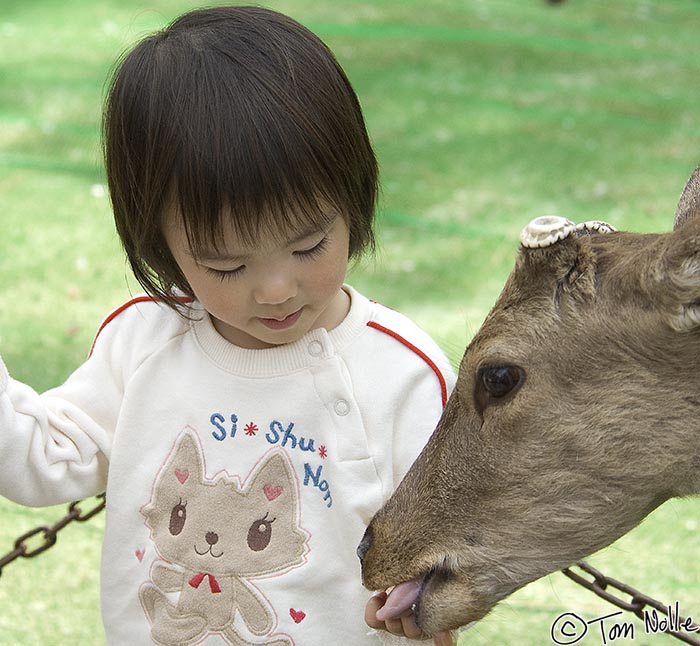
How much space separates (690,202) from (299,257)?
3.02ft

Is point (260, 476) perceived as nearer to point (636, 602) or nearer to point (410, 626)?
point (410, 626)

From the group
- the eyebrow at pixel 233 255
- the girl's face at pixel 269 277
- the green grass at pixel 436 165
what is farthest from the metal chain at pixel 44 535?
the eyebrow at pixel 233 255

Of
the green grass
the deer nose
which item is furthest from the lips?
the green grass

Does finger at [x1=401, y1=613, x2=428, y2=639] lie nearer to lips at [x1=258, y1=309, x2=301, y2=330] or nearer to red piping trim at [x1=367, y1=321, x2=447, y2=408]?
red piping trim at [x1=367, y1=321, x2=447, y2=408]

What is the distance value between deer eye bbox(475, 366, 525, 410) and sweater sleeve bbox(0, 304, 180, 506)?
88cm

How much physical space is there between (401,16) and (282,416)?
11159 millimetres

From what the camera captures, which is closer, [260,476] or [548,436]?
[548,436]

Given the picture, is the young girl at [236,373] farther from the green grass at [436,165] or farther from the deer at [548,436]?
the green grass at [436,165]

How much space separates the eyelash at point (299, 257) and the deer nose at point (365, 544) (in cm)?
61

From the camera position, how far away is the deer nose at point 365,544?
99.8 inches

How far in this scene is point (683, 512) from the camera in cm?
462

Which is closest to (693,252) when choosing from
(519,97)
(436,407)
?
(436,407)

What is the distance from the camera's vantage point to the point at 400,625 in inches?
99.7

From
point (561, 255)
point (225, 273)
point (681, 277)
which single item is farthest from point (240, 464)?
point (681, 277)
